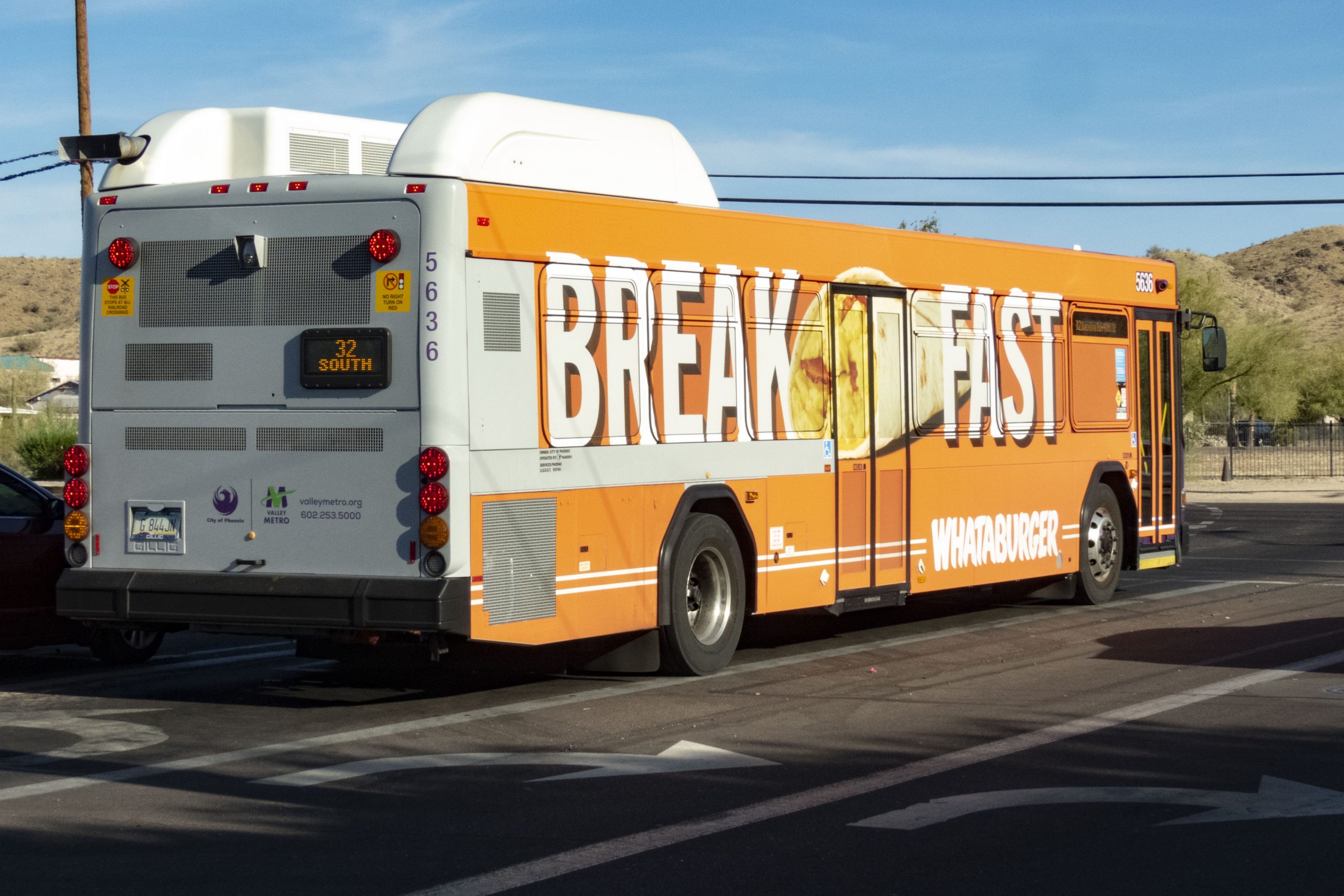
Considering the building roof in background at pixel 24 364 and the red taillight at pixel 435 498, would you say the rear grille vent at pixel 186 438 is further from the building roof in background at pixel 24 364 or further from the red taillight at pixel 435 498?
the building roof in background at pixel 24 364

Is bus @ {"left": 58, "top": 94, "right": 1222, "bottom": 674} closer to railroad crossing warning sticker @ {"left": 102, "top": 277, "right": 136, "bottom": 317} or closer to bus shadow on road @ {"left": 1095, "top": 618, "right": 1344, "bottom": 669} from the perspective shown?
railroad crossing warning sticker @ {"left": 102, "top": 277, "right": 136, "bottom": 317}

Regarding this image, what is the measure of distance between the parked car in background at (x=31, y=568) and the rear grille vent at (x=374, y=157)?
3.39 metres

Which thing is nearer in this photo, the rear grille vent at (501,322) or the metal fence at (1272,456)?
the rear grille vent at (501,322)

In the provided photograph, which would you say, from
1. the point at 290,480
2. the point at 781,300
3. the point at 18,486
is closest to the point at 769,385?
the point at 781,300

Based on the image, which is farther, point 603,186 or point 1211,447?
point 1211,447

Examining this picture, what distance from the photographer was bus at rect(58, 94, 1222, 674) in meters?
9.83

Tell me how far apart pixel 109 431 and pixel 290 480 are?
1.40 m

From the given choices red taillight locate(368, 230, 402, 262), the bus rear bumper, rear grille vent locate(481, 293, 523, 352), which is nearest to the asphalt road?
the bus rear bumper

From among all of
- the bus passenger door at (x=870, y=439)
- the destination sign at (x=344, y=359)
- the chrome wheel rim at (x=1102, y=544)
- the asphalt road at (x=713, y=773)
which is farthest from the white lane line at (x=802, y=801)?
the chrome wheel rim at (x=1102, y=544)

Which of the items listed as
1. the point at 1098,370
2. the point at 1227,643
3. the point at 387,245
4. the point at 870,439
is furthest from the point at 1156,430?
the point at 387,245

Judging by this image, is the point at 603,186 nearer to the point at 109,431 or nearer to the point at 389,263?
the point at 389,263

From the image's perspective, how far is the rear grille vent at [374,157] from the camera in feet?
36.5

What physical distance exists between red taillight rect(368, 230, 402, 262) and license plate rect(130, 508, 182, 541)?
6.94ft

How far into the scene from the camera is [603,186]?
36.9 feet
